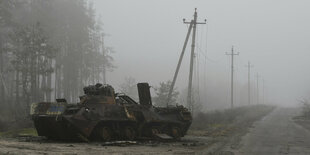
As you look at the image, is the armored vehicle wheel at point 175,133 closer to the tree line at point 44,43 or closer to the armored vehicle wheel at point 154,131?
the armored vehicle wheel at point 154,131

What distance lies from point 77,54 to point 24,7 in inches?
335

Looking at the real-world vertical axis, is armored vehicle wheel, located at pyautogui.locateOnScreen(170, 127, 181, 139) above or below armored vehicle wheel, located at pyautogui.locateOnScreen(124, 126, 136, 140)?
below

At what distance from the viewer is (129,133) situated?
18.5 meters

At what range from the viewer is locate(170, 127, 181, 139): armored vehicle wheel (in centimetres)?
2054

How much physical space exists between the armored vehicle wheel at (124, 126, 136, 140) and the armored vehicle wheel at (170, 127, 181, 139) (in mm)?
2625

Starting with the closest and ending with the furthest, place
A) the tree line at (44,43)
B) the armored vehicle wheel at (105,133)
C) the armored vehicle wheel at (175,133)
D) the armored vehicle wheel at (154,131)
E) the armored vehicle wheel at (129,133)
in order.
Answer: the armored vehicle wheel at (105,133)
the armored vehicle wheel at (129,133)
the armored vehicle wheel at (154,131)
the armored vehicle wheel at (175,133)
the tree line at (44,43)

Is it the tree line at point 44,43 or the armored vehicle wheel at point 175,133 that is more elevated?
the tree line at point 44,43

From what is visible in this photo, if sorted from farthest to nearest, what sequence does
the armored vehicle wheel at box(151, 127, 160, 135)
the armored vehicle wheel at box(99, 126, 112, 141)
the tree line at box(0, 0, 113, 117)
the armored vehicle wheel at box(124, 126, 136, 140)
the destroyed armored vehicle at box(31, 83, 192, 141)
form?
the tree line at box(0, 0, 113, 117) < the armored vehicle wheel at box(151, 127, 160, 135) < the armored vehicle wheel at box(124, 126, 136, 140) < the armored vehicle wheel at box(99, 126, 112, 141) < the destroyed armored vehicle at box(31, 83, 192, 141)

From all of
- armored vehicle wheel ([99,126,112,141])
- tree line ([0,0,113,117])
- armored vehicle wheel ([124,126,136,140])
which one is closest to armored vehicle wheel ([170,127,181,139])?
armored vehicle wheel ([124,126,136,140])

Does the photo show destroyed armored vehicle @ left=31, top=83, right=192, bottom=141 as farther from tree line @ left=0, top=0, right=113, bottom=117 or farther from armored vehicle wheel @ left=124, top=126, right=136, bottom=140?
tree line @ left=0, top=0, right=113, bottom=117

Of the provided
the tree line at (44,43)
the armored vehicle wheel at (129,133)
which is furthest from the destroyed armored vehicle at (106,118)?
the tree line at (44,43)

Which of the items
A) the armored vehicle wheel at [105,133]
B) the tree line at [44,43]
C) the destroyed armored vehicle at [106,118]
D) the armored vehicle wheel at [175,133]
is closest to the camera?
the destroyed armored vehicle at [106,118]

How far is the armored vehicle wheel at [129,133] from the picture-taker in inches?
720

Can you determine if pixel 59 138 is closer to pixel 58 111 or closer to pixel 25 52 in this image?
pixel 58 111
